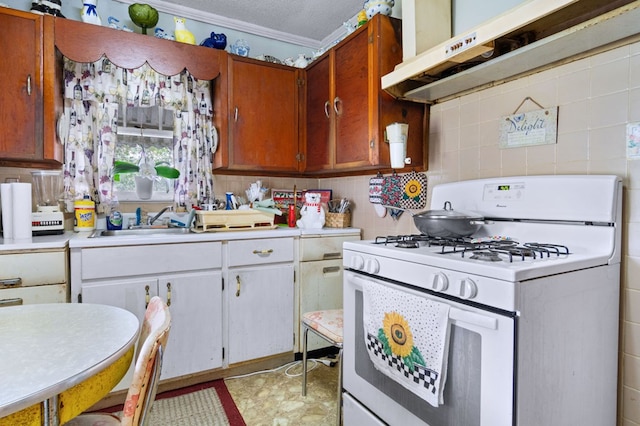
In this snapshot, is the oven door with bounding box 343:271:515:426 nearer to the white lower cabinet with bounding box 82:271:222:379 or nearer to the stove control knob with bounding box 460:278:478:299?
the stove control knob with bounding box 460:278:478:299

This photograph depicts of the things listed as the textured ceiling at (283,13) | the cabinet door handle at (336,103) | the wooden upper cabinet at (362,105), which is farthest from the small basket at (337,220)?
the textured ceiling at (283,13)

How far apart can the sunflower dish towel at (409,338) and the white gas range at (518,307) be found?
0.03m

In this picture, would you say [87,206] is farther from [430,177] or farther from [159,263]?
[430,177]

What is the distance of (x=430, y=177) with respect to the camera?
6.83ft

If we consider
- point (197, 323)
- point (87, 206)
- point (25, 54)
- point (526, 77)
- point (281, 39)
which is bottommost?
point (197, 323)

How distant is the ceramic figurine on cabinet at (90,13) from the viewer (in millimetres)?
2146

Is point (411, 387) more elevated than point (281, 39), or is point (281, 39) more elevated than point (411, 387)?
point (281, 39)

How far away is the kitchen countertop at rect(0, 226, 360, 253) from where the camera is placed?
169 centimetres

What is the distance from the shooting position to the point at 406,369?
1202mm

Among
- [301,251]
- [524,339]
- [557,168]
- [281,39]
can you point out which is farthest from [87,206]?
[557,168]

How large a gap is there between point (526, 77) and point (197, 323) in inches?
81.3

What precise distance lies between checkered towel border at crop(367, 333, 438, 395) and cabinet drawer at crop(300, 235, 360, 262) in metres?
1.04

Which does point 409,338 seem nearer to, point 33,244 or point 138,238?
point 138,238

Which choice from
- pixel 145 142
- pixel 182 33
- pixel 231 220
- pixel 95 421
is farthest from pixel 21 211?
pixel 182 33
